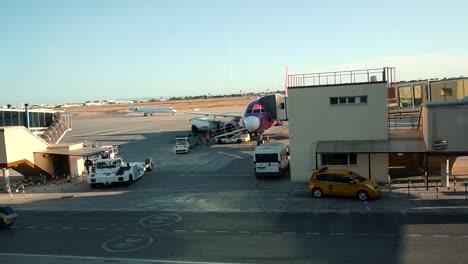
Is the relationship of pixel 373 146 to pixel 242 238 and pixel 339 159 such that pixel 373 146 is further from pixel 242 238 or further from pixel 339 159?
pixel 242 238

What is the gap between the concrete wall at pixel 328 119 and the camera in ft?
98.9

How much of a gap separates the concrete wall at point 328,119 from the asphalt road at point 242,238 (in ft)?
29.9

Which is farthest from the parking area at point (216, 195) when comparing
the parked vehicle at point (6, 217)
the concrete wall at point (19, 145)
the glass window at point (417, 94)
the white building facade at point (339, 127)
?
the glass window at point (417, 94)

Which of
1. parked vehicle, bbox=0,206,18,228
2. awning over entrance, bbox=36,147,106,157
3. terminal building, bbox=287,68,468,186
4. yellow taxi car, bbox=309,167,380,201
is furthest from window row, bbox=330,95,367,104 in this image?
parked vehicle, bbox=0,206,18,228

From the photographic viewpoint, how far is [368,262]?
15461mm

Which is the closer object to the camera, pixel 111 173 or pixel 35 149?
pixel 111 173

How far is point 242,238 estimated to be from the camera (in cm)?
1931

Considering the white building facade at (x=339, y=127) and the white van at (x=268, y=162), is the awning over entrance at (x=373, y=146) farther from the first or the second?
the white van at (x=268, y=162)

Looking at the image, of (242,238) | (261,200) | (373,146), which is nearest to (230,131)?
(373,146)

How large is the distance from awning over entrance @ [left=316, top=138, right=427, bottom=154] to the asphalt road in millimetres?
7068

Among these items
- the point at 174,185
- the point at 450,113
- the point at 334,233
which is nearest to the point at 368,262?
the point at 334,233

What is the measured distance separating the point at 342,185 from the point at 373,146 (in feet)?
16.6

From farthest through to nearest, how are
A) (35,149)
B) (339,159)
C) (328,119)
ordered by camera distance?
(35,149), (328,119), (339,159)

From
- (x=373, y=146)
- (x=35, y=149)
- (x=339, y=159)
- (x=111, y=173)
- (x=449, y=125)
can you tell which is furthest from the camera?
(x=35, y=149)
